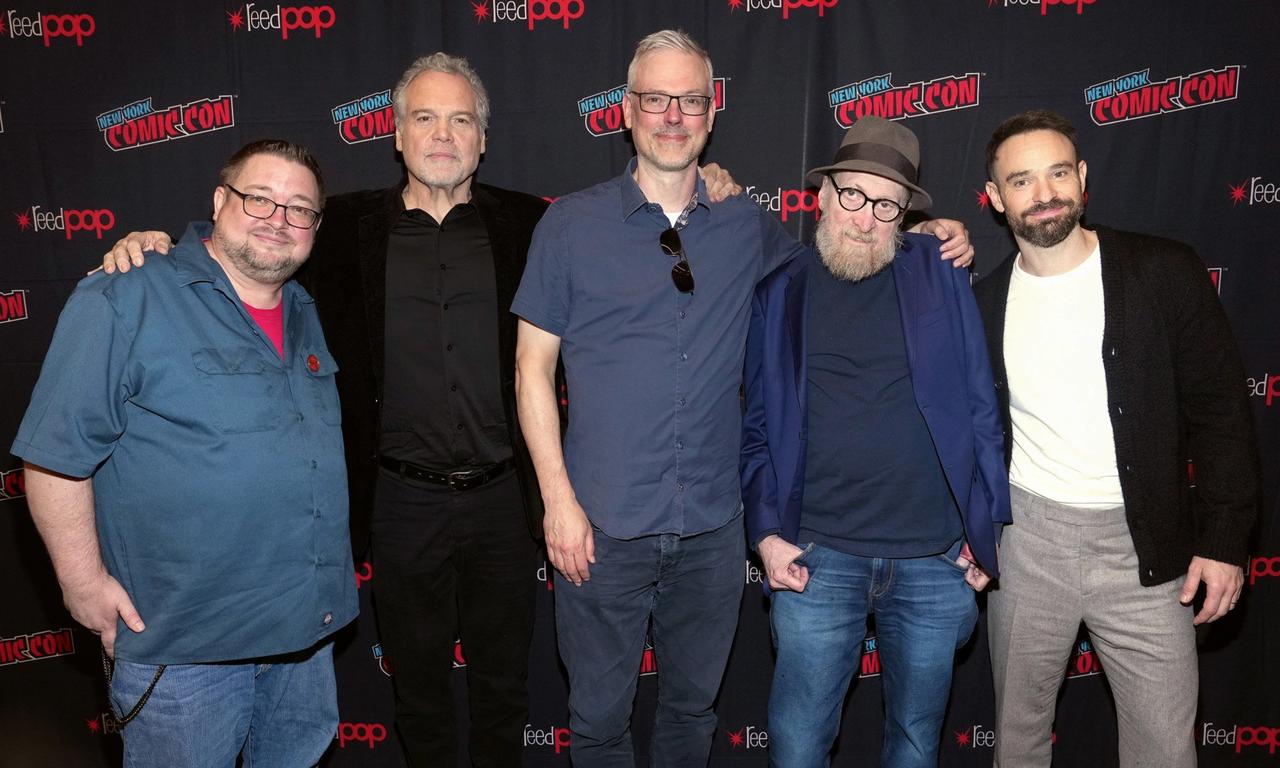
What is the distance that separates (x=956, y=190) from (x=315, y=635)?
2.62 m

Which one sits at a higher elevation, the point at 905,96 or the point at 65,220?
the point at 905,96

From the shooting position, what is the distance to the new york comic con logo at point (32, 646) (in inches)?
127

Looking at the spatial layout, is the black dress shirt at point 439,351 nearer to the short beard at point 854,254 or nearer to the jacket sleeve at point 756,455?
the jacket sleeve at point 756,455

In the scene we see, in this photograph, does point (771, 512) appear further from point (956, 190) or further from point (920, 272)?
point (956, 190)

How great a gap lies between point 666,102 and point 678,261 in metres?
0.45

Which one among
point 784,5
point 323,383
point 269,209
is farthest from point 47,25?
point 784,5

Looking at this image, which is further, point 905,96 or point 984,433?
point 905,96

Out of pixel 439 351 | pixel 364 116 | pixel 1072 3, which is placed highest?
pixel 1072 3

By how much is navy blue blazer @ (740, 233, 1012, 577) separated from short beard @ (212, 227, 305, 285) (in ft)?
4.26

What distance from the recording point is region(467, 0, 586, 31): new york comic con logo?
9.65 feet

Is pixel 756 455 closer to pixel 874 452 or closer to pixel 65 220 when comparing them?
pixel 874 452

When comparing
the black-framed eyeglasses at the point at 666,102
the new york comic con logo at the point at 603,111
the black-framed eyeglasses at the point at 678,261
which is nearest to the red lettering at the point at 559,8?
the new york comic con logo at the point at 603,111

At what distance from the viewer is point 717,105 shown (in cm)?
296

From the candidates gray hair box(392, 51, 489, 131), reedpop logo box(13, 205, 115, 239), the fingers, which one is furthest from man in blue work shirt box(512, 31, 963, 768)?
reedpop logo box(13, 205, 115, 239)
